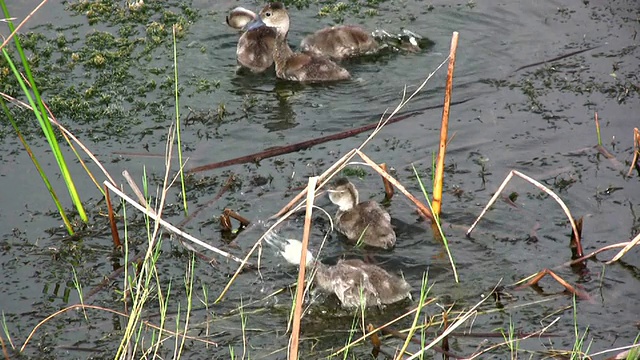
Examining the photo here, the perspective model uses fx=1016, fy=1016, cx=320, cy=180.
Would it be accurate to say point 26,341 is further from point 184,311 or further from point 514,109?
point 514,109

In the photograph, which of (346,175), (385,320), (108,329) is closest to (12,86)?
(346,175)

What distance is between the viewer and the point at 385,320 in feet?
18.1

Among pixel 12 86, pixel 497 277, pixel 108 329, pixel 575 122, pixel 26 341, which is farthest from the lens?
pixel 12 86

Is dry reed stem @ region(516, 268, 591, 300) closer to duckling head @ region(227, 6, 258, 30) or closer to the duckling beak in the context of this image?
the duckling beak

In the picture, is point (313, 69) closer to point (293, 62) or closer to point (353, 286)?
point (293, 62)

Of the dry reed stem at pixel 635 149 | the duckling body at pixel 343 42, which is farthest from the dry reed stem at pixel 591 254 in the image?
the duckling body at pixel 343 42

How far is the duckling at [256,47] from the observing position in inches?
355

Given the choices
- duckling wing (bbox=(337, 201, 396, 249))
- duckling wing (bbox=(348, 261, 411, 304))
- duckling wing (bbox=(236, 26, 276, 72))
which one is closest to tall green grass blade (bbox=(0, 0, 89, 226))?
duckling wing (bbox=(337, 201, 396, 249))

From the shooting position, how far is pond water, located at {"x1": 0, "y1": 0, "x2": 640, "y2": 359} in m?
5.55

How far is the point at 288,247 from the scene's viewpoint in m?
6.14

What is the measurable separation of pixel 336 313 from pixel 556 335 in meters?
1.20

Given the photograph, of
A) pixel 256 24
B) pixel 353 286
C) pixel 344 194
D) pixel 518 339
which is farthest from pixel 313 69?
pixel 518 339

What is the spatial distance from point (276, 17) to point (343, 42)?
2.14ft

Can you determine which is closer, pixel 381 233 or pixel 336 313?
pixel 336 313
